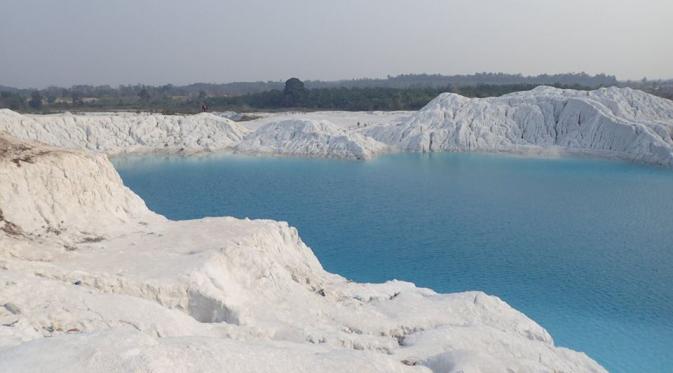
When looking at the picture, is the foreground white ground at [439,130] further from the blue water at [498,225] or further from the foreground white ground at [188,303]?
the foreground white ground at [188,303]

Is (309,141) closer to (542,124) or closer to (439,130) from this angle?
(439,130)

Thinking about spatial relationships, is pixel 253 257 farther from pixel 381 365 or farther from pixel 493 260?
pixel 493 260

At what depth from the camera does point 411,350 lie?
10.4 metres

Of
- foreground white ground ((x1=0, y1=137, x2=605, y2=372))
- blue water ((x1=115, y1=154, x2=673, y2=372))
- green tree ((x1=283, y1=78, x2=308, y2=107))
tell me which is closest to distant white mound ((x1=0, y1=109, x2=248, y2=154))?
blue water ((x1=115, y1=154, x2=673, y2=372))

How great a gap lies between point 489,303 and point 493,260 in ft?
22.8

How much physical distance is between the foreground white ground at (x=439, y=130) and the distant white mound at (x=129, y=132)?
86mm

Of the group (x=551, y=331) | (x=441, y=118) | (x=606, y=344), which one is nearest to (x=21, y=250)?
(x=551, y=331)

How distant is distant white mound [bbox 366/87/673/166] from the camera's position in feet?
160

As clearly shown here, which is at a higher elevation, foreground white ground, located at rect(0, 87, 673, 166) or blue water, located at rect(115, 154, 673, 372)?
foreground white ground, located at rect(0, 87, 673, 166)

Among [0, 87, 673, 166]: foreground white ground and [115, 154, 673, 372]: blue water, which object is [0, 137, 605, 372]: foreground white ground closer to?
[115, 154, 673, 372]: blue water

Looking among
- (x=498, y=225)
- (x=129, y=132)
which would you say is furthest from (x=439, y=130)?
(x=129, y=132)

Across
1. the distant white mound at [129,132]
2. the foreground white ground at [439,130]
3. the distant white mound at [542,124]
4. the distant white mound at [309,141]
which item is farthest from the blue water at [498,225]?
the distant white mound at [129,132]

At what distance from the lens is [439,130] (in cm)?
5438

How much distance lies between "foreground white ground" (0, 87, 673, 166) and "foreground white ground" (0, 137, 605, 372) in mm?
33773
